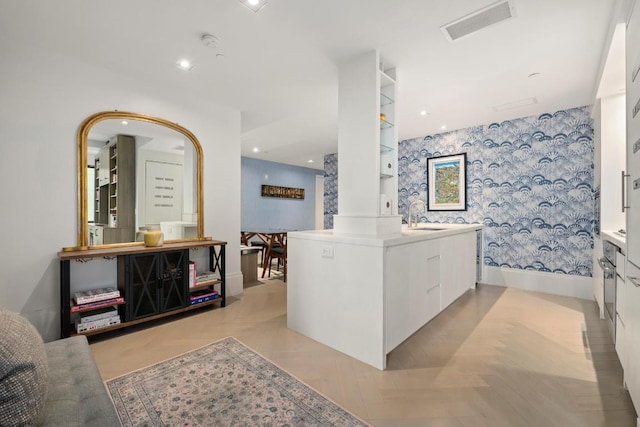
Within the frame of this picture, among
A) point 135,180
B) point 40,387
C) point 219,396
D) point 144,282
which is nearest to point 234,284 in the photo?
point 144,282

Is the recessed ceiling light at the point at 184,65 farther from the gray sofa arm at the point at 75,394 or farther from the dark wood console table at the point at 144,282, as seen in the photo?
the gray sofa arm at the point at 75,394

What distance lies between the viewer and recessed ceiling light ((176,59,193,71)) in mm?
2559

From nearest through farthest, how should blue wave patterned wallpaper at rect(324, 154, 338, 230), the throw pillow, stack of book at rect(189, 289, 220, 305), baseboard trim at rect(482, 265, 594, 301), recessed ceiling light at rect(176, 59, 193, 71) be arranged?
the throw pillow
recessed ceiling light at rect(176, 59, 193, 71)
stack of book at rect(189, 289, 220, 305)
baseboard trim at rect(482, 265, 594, 301)
blue wave patterned wallpaper at rect(324, 154, 338, 230)

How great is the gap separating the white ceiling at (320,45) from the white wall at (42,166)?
0.59ft

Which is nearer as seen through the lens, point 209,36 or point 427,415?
point 427,415

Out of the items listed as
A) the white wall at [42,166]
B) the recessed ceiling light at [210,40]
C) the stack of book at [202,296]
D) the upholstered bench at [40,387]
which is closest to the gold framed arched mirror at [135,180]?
the white wall at [42,166]

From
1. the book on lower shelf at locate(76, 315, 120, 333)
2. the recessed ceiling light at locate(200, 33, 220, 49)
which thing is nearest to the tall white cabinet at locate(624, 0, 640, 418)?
the recessed ceiling light at locate(200, 33, 220, 49)

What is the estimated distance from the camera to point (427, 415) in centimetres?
152

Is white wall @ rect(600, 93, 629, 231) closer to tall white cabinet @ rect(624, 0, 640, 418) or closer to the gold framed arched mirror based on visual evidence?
tall white cabinet @ rect(624, 0, 640, 418)

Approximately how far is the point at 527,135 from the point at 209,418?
15.5ft

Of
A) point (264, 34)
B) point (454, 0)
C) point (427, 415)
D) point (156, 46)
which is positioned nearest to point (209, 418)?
point (427, 415)

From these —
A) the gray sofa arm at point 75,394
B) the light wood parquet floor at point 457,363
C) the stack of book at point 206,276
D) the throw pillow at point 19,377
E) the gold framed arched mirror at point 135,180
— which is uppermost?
the gold framed arched mirror at point 135,180

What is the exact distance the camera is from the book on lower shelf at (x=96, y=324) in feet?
7.59

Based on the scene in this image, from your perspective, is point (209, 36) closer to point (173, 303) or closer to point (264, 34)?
point (264, 34)
